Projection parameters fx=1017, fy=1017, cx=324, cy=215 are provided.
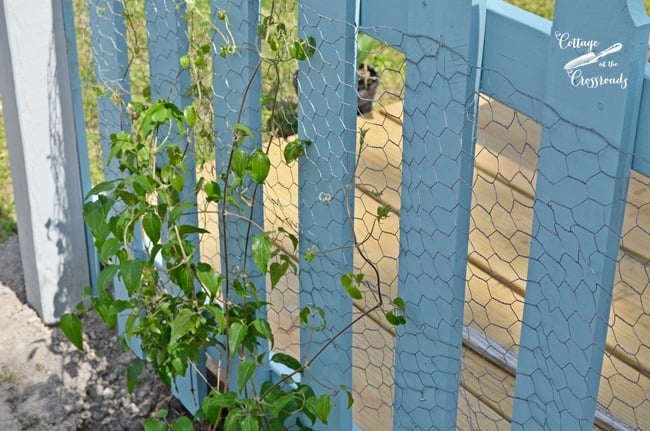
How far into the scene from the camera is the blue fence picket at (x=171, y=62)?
92.0 inches

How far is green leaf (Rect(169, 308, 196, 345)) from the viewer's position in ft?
7.27

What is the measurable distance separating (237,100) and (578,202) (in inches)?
36.3

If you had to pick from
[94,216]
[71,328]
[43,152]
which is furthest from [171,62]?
[43,152]

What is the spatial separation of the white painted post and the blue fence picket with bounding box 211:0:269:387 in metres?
0.81

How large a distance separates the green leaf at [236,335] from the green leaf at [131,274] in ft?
0.73

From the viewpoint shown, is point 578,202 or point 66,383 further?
point 66,383

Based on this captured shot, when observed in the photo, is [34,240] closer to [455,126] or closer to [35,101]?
[35,101]

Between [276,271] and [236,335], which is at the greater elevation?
[276,271]

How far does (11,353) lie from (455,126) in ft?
6.30

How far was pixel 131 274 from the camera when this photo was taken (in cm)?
214

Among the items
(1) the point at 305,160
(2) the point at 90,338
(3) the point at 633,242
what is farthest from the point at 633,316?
(2) the point at 90,338

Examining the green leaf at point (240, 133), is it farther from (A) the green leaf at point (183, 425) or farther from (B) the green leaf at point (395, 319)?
(A) the green leaf at point (183, 425)

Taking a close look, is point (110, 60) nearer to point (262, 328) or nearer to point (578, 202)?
point (262, 328)

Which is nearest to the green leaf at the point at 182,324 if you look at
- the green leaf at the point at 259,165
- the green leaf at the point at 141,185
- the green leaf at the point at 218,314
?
the green leaf at the point at 218,314
